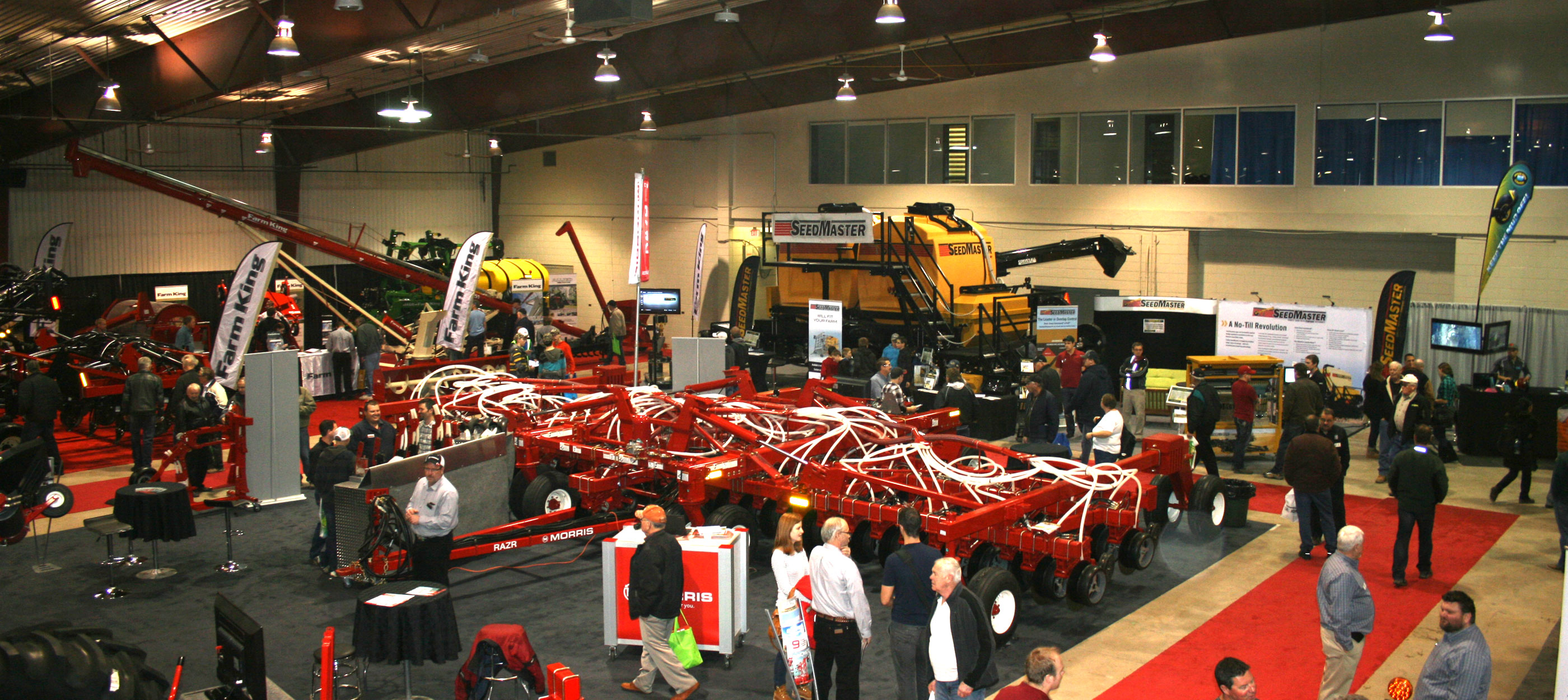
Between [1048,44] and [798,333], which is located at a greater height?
[1048,44]

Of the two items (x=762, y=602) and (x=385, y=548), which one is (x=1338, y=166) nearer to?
(x=762, y=602)

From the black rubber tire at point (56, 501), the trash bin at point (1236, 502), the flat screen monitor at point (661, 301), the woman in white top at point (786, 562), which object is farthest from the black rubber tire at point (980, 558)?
the flat screen monitor at point (661, 301)

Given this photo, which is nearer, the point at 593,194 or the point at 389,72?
the point at 389,72

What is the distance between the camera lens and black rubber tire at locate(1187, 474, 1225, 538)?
11.0 metres

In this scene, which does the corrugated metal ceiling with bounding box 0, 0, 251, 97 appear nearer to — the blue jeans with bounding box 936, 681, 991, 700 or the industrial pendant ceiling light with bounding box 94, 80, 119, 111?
the industrial pendant ceiling light with bounding box 94, 80, 119, 111

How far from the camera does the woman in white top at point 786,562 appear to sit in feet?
22.4

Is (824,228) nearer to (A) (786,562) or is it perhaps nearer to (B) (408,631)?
(A) (786,562)

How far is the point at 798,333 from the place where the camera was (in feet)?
70.3

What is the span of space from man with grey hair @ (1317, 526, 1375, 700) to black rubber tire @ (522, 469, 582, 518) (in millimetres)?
6644

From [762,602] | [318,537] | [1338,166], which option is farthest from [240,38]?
[1338,166]

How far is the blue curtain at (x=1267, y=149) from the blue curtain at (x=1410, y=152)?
A: 139 cm

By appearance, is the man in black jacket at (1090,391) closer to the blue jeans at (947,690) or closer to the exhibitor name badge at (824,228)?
the exhibitor name badge at (824,228)

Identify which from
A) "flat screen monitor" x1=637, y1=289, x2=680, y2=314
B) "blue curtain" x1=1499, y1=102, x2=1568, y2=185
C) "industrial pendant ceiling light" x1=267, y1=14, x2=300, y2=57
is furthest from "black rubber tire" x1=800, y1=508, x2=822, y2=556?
"flat screen monitor" x1=637, y1=289, x2=680, y2=314

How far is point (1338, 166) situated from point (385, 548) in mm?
16757
